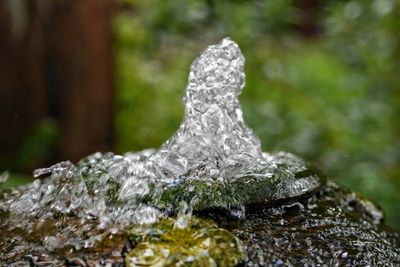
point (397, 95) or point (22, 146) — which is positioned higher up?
point (397, 95)

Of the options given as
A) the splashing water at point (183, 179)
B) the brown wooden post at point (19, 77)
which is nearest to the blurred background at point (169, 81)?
the brown wooden post at point (19, 77)

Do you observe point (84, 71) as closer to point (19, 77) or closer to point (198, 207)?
point (19, 77)

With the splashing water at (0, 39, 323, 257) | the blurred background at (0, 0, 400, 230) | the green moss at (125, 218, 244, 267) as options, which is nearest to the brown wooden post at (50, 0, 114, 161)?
the blurred background at (0, 0, 400, 230)

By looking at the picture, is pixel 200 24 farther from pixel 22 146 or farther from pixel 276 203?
pixel 276 203

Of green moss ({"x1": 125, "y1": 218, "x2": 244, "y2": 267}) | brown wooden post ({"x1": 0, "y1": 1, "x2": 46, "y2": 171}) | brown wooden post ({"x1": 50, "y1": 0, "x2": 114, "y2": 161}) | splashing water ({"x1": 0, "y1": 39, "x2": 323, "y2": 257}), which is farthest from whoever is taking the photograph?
brown wooden post ({"x1": 50, "y1": 0, "x2": 114, "y2": 161})

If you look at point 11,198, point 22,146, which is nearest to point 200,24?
point 22,146

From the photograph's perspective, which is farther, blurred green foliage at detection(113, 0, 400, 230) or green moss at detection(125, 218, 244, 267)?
blurred green foliage at detection(113, 0, 400, 230)

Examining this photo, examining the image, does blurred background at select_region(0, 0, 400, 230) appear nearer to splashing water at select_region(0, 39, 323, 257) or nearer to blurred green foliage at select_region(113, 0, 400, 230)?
blurred green foliage at select_region(113, 0, 400, 230)
